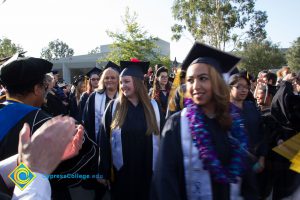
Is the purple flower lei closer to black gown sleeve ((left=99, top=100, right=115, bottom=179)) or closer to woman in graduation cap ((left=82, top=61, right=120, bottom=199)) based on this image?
black gown sleeve ((left=99, top=100, right=115, bottom=179))

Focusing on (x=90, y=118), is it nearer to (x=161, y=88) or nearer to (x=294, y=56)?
(x=161, y=88)

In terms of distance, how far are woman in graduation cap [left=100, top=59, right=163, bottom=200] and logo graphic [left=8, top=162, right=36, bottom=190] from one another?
261 centimetres

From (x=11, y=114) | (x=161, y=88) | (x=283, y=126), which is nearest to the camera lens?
(x=11, y=114)

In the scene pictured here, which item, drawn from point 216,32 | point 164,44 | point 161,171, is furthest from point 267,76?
point 164,44

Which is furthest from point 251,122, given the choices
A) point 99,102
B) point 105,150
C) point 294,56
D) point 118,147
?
point 294,56

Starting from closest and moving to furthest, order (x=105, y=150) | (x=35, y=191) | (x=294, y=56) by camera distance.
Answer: (x=35, y=191) < (x=105, y=150) < (x=294, y=56)

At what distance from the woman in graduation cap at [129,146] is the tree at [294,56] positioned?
42410 mm

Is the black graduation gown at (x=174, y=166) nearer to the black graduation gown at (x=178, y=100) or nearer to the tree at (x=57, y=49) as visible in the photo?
the black graduation gown at (x=178, y=100)

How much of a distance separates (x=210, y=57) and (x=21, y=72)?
1.52m

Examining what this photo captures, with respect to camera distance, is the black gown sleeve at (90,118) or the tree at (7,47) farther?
the tree at (7,47)

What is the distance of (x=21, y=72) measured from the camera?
7.82 ft

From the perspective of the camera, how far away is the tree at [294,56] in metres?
42.3

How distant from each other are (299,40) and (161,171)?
47.7 metres

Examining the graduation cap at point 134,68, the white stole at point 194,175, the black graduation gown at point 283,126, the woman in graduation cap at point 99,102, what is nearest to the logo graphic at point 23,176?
the white stole at point 194,175
